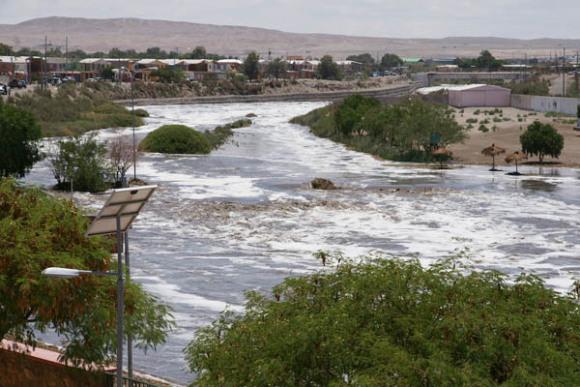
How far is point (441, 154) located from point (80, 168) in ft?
92.0

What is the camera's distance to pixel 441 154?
79.5 meters

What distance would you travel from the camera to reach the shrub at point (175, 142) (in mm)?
89188

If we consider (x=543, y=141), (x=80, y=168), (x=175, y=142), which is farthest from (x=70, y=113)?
(x=80, y=168)

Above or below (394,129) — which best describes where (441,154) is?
below

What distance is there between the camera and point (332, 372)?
50.8 feet

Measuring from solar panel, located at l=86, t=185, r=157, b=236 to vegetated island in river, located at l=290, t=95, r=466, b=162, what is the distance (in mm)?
64567

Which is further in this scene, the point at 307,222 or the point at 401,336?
the point at 307,222

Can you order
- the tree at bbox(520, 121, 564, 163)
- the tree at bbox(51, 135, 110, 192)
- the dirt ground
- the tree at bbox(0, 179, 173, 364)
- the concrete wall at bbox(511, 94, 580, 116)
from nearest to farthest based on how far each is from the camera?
the tree at bbox(0, 179, 173, 364)
the tree at bbox(51, 135, 110, 192)
the tree at bbox(520, 121, 564, 163)
the dirt ground
the concrete wall at bbox(511, 94, 580, 116)

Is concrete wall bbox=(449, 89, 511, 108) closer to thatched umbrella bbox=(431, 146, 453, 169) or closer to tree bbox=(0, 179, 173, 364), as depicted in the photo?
thatched umbrella bbox=(431, 146, 453, 169)

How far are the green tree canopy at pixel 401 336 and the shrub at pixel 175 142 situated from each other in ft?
237

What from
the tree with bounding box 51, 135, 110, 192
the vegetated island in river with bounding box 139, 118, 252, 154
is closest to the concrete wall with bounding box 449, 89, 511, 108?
the vegetated island in river with bounding box 139, 118, 252, 154

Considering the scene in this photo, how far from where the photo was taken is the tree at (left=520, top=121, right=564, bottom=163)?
246 ft

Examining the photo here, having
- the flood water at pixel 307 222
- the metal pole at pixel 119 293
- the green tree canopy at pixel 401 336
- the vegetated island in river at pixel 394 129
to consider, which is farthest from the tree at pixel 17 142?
the green tree canopy at pixel 401 336

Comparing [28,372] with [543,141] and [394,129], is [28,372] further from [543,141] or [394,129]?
[394,129]
